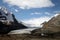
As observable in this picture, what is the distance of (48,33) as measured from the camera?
8000mm

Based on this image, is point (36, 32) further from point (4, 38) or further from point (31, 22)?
point (4, 38)

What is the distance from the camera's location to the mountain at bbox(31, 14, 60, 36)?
7.82 metres

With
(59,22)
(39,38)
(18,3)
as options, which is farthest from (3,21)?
(59,22)

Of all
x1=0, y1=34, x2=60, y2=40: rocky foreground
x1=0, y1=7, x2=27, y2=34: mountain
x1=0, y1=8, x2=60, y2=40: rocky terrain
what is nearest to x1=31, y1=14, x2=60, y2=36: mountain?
x1=0, y1=8, x2=60, y2=40: rocky terrain

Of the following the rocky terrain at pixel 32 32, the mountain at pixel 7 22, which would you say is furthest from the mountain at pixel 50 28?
the mountain at pixel 7 22

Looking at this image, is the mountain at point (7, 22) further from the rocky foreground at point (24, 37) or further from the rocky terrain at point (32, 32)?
the rocky foreground at point (24, 37)

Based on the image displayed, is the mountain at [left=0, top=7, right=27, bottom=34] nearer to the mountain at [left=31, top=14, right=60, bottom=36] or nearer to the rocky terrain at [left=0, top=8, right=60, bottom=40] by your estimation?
the rocky terrain at [left=0, top=8, right=60, bottom=40]

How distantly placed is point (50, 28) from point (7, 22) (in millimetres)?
1782

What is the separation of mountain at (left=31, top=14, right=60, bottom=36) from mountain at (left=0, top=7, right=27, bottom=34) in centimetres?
66

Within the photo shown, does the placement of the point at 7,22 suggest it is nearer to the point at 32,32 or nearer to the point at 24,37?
the point at 24,37

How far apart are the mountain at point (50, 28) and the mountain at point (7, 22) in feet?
2.15

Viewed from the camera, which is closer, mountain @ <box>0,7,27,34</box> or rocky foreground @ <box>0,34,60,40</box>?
rocky foreground @ <box>0,34,60,40</box>

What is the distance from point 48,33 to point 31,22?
82 cm

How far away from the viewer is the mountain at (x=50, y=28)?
25.7 feet
